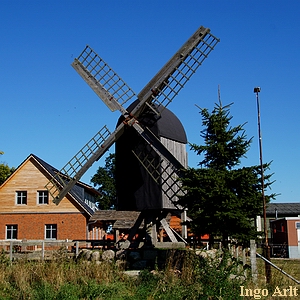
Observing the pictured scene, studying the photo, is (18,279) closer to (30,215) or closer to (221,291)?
(221,291)

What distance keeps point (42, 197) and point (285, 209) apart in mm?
22628

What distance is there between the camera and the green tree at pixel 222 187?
14445mm

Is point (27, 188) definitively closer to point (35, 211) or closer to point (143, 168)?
point (35, 211)

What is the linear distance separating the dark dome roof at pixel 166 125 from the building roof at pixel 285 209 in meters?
22.8

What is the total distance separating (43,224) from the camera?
32.6 meters

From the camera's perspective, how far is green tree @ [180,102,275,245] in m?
14.4

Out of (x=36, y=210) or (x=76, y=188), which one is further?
(x=76, y=188)

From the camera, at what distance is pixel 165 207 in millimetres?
19859

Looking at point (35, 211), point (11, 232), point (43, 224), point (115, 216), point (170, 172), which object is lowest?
point (11, 232)

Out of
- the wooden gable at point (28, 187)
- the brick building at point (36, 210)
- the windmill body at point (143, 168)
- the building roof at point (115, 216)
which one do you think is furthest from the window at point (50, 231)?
the windmill body at point (143, 168)

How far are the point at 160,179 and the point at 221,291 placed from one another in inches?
383

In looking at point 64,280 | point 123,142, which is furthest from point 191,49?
point 64,280

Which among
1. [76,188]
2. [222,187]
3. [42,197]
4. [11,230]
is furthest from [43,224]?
[222,187]

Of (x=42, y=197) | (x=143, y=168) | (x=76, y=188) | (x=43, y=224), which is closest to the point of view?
(x=143, y=168)
